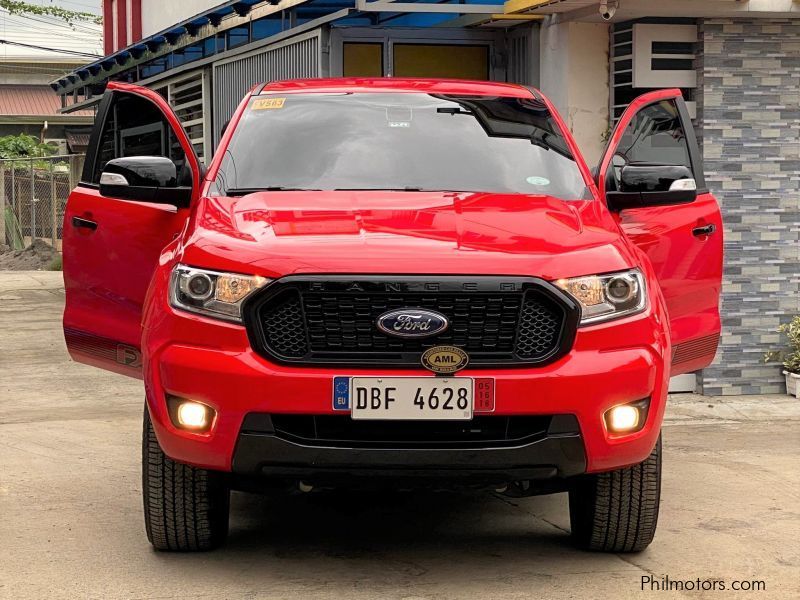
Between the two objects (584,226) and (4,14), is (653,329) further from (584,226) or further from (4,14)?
(4,14)

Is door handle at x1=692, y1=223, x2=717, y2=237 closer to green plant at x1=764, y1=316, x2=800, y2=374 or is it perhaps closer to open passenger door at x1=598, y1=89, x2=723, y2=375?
open passenger door at x1=598, y1=89, x2=723, y2=375

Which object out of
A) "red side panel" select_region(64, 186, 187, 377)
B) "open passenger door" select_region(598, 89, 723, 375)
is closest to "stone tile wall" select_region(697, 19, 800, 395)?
"open passenger door" select_region(598, 89, 723, 375)

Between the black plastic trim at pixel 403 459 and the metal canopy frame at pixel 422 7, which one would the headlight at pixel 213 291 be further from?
the metal canopy frame at pixel 422 7

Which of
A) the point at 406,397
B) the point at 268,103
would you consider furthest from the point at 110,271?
the point at 406,397

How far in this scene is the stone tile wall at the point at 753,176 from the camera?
10039 mm

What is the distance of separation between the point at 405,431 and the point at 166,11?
18.3m

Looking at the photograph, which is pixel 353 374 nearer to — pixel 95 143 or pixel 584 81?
pixel 95 143

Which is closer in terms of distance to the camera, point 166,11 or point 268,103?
point 268,103

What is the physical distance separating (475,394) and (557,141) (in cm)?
188

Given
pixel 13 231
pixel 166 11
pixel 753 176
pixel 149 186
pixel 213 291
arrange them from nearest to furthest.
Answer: pixel 213 291 < pixel 149 186 < pixel 753 176 < pixel 166 11 < pixel 13 231

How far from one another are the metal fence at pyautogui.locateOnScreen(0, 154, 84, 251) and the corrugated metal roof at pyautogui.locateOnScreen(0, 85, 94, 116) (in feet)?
88.4

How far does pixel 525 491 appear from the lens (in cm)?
505

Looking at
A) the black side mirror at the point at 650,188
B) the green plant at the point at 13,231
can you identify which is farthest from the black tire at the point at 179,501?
the green plant at the point at 13,231

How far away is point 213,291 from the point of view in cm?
477
